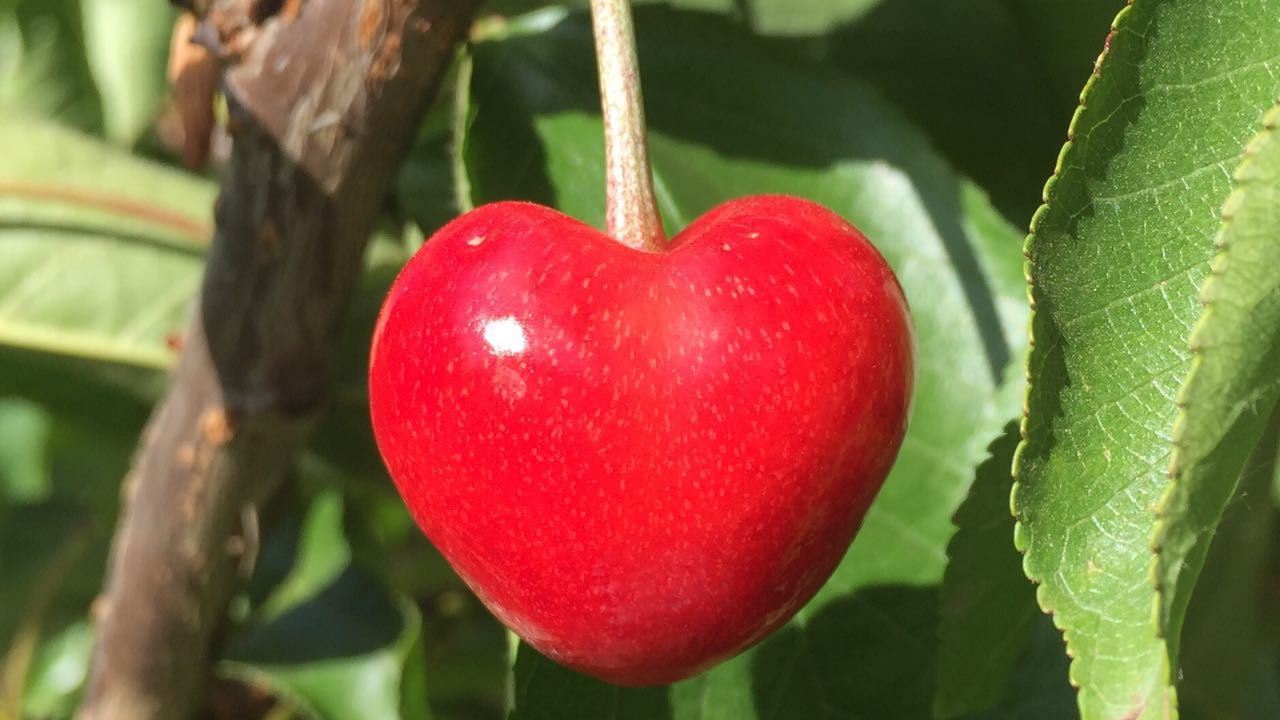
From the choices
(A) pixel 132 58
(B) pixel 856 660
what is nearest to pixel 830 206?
(B) pixel 856 660

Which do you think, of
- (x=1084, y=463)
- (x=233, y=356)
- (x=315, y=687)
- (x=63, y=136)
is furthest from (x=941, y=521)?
(x=63, y=136)

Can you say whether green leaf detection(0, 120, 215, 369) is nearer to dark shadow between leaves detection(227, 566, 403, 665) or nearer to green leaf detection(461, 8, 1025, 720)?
dark shadow between leaves detection(227, 566, 403, 665)

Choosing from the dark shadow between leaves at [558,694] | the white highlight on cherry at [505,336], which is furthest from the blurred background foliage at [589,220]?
the white highlight on cherry at [505,336]

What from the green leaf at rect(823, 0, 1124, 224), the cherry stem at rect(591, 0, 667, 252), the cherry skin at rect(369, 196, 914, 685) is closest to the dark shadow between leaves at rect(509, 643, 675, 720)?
the cherry skin at rect(369, 196, 914, 685)

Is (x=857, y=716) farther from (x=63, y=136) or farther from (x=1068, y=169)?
(x=63, y=136)

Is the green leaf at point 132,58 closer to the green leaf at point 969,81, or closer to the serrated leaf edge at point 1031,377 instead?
the green leaf at point 969,81

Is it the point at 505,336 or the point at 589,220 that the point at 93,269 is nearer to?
the point at 589,220
